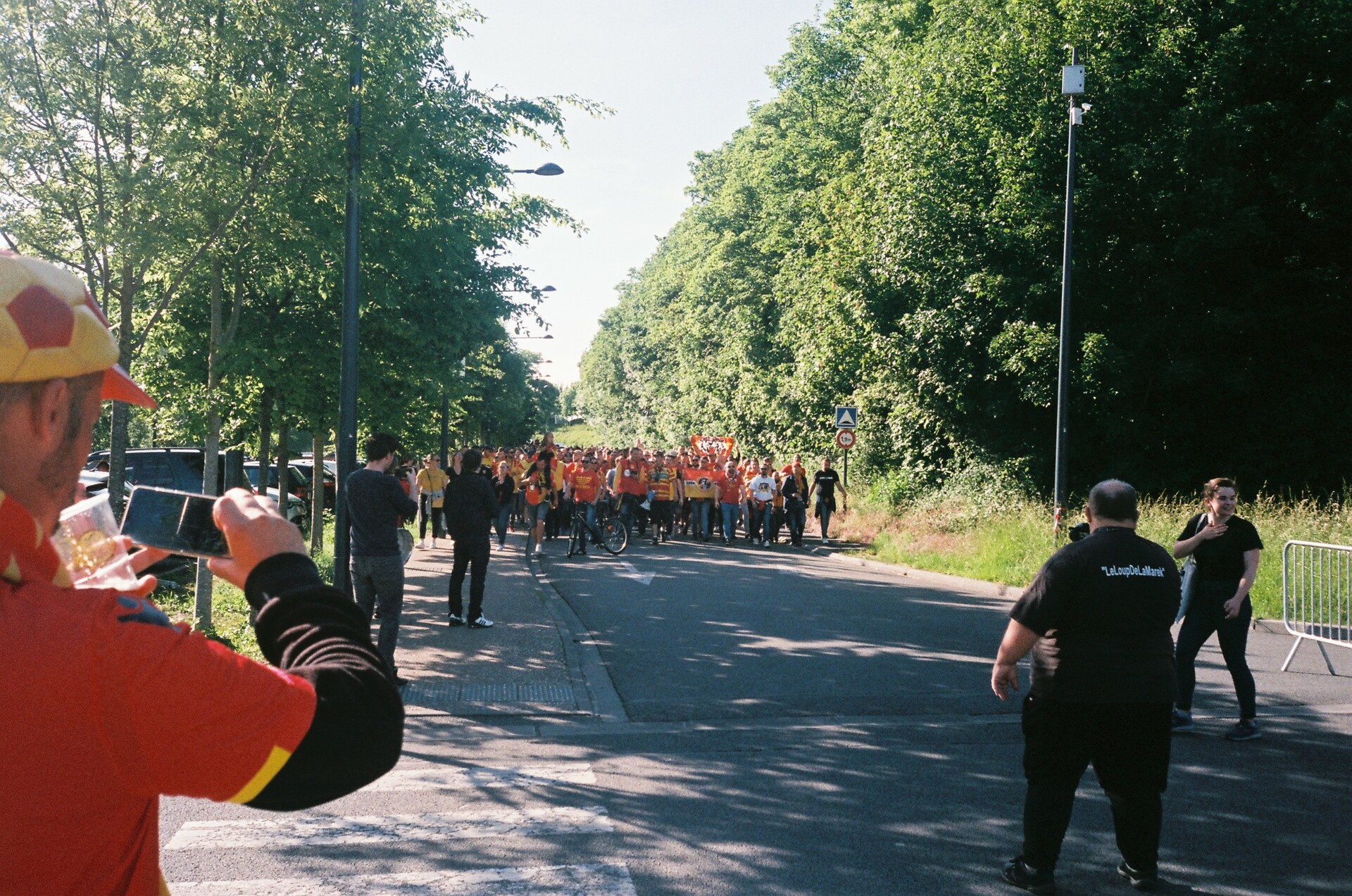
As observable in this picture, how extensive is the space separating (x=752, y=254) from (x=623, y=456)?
68.2ft

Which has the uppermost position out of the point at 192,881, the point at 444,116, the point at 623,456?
the point at 444,116

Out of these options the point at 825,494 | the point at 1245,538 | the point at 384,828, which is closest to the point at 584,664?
the point at 384,828

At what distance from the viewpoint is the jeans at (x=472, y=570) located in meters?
12.4

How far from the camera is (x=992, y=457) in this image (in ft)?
→ 90.5

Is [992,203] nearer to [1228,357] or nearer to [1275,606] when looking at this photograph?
[1228,357]

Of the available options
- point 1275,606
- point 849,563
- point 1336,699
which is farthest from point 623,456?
point 1336,699

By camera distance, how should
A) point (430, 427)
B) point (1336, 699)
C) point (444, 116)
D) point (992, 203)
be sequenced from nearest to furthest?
point (1336, 699) → point (444, 116) → point (430, 427) → point (992, 203)

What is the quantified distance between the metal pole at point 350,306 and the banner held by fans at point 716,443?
3264 cm

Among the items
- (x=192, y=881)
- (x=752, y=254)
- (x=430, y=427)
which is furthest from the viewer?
(x=752, y=254)

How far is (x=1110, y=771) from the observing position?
16.7 ft

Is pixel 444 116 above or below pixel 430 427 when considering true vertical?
above

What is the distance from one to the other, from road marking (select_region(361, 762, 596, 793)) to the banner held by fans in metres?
36.6

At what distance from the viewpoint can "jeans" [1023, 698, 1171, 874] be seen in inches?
198

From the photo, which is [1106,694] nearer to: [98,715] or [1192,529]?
[1192,529]
